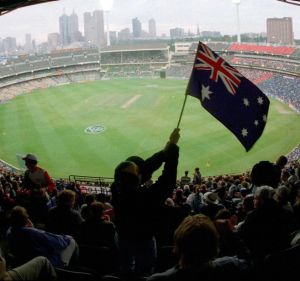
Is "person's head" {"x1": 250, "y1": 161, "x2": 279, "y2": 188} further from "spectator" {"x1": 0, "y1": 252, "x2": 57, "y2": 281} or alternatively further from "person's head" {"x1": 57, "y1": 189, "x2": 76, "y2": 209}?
"spectator" {"x1": 0, "y1": 252, "x2": 57, "y2": 281}

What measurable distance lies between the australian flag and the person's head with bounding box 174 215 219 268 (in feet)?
10.7

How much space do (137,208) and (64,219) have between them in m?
1.34

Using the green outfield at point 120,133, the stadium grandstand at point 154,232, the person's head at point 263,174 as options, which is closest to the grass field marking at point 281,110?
the green outfield at point 120,133

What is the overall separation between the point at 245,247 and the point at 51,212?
6.59 ft

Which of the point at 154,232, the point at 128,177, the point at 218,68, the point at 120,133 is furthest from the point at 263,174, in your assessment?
the point at 120,133

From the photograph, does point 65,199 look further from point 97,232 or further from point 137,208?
point 137,208

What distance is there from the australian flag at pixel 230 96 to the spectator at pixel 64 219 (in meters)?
2.04

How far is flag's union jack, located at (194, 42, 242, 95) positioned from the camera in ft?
17.3

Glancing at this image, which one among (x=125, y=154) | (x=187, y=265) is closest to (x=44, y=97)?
(x=125, y=154)

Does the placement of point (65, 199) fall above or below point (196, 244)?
below

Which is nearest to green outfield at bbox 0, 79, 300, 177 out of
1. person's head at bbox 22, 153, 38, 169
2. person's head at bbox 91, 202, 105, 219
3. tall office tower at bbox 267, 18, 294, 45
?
person's head at bbox 22, 153, 38, 169

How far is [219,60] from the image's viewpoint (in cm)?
530

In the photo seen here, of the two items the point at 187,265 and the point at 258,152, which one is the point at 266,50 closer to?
the point at 258,152

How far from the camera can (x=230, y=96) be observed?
17.4 feet
